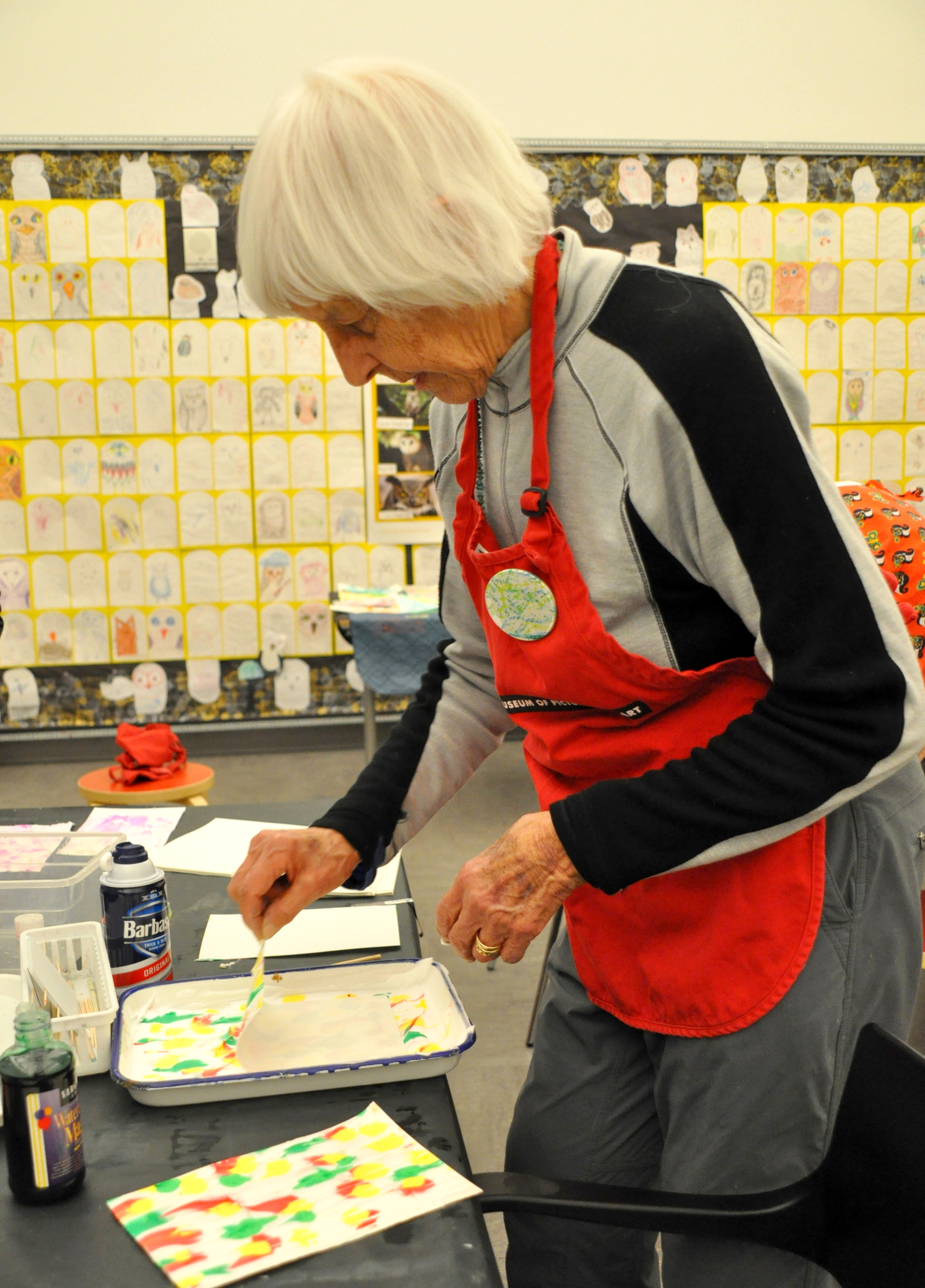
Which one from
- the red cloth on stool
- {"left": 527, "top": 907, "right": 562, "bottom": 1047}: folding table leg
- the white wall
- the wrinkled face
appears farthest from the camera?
the white wall

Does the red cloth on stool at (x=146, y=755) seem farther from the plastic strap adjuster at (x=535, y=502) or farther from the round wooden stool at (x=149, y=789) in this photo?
the plastic strap adjuster at (x=535, y=502)

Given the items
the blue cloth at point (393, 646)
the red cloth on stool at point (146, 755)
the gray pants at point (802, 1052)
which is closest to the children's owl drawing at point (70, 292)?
the blue cloth at point (393, 646)

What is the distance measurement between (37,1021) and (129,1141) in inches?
6.2

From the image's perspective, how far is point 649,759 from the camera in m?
0.95

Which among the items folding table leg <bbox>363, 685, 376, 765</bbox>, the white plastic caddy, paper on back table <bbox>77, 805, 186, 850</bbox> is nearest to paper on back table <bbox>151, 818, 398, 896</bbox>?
paper on back table <bbox>77, 805, 186, 850</bbox>

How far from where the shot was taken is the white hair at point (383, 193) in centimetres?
83

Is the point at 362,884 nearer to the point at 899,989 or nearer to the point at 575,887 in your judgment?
the point at 575,887

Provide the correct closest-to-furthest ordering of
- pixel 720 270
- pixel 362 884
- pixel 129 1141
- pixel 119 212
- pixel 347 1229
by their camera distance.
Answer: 1. pixel 347 1229
2. pixel 129 1141
3. pixel 362 884
4. pixel 119 212
5. pixel 720 270

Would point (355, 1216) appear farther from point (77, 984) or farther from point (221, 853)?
point (221, 853)

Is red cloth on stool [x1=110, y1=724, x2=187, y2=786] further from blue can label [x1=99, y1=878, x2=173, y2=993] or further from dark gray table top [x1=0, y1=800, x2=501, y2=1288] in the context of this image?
dark gray table top [x1=0, y1=800, x2=501, y2=1288]

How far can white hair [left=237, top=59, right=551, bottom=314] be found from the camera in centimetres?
83

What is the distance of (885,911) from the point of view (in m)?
0.91

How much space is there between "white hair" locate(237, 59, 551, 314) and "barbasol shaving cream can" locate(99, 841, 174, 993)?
0.57 m

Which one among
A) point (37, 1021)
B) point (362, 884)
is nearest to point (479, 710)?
point (362, 884)
